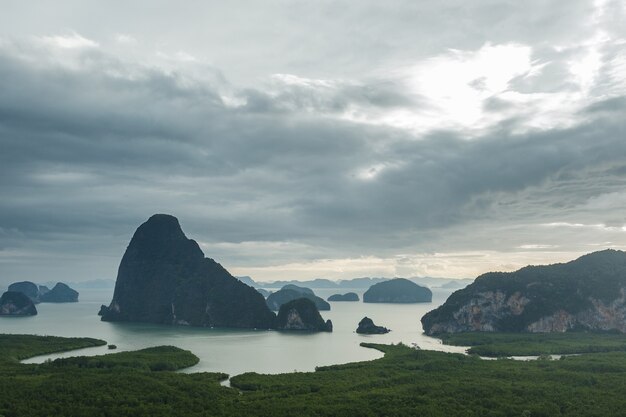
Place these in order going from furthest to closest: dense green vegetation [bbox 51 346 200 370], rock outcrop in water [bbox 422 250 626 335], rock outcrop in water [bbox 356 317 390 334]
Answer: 1. rock outcrop in water [bbox 356 317 390 334]
2. rock outcrop in water [bbox 422 250 626 335]
3. dense green vegetation [bbox 51 346 200 370]

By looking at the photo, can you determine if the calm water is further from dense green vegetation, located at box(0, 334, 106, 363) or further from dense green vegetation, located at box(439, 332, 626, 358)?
dense green vegetation, located at box(439, 332, 626, 358)

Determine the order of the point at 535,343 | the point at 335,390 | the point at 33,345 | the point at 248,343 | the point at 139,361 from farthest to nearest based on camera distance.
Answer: the point at 248,343, the point at 535,343, the point at 33,345, the point at 139,361, the point at 335,390

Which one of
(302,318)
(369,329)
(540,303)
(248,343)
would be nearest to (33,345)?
(248,343)

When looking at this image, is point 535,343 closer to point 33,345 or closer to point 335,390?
point 335,390

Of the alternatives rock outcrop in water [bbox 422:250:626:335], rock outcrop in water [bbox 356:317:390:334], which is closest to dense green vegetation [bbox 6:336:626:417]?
rock outcrop in water [bbox 422:250:626:335]

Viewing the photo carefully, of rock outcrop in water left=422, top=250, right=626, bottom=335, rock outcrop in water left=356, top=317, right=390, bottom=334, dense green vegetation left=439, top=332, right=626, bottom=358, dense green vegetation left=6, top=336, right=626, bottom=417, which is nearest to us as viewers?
dense green vegetation left=6, top=336, right=626, bottom=417

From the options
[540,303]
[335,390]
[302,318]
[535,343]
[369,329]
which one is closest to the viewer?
[335,390]
